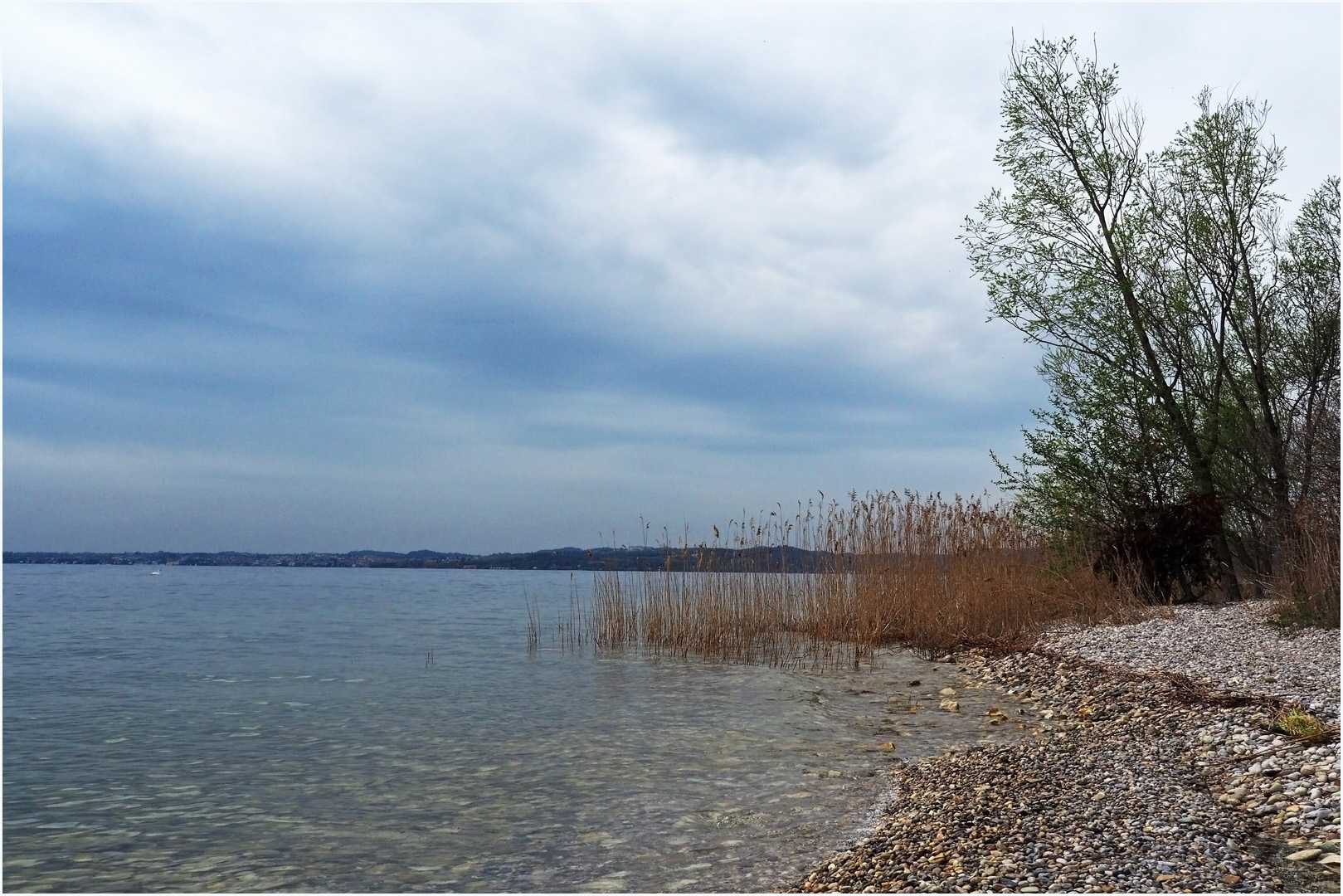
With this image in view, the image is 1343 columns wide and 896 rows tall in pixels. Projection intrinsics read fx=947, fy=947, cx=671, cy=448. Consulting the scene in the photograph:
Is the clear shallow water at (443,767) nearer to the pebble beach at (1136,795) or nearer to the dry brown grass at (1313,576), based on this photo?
the pebble beach at (1136,795)

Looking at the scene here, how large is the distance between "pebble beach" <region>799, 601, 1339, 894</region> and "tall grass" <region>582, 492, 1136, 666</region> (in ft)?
11.0

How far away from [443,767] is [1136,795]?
3934mm

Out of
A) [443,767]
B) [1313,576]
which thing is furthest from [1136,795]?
[1313,576]

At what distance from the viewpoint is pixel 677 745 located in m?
6.46

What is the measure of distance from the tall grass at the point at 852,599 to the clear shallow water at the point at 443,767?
0.89 meters

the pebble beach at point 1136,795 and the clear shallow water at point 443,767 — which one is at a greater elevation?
the pebble beach at point 1136,795

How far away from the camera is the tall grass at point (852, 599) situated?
37.0 ft

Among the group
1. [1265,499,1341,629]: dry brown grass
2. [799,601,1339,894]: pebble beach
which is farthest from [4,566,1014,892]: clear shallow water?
[1265,499,1341,629]: dry brown grass

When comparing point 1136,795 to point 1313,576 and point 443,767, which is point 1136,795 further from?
point 1313,576

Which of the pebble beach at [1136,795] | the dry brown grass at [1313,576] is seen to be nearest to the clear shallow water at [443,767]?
the pebble beach at [1136,795]

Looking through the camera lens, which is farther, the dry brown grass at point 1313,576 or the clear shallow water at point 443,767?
the dry brown grass at point 1313,576

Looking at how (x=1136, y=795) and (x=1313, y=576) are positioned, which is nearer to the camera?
(x=1136, y=795)

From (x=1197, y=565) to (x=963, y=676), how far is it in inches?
224

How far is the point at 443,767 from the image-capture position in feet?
19.5
